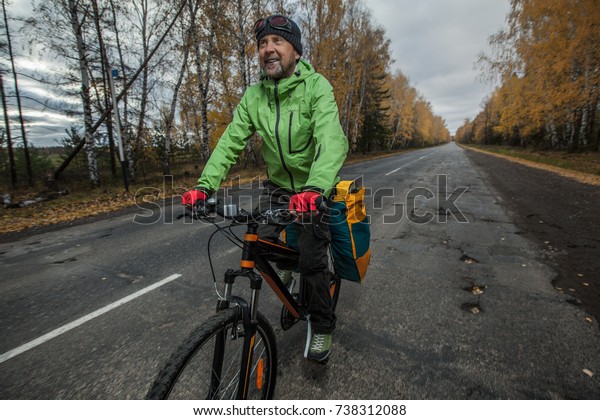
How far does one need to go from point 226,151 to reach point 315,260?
1.04 m

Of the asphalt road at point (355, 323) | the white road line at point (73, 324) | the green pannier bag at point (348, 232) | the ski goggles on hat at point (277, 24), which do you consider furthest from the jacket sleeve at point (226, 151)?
the white road line at point (73, 324)

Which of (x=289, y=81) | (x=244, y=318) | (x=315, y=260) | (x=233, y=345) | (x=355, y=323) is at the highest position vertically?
(x=289, y=81)

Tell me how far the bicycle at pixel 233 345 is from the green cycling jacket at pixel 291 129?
43 centimetres

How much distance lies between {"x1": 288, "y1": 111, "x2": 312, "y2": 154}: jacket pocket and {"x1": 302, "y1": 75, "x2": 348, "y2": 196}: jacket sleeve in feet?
0.26

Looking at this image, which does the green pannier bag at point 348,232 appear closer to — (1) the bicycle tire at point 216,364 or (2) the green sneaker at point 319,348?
(2) the green sneaker at point 319,348

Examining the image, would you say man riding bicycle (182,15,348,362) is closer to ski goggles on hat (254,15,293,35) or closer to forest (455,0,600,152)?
ski goggles on hat (254,15,293,35)

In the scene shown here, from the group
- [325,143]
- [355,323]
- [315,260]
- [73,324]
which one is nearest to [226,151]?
[325,143]

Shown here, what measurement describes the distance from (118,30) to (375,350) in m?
17.6

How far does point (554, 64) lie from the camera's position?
606 inches

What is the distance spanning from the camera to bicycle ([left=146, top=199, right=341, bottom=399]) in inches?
52.4

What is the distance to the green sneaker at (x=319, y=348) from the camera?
6.95 ft

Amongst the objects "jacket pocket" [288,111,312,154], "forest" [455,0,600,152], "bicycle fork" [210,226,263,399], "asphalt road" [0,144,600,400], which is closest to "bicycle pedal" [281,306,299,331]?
"asphalt road" [0,144,600,400]

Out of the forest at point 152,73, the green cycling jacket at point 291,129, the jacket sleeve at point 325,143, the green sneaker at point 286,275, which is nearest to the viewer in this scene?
the jacket sleeve at point 325,143

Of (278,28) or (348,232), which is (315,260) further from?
(278,28)
